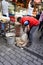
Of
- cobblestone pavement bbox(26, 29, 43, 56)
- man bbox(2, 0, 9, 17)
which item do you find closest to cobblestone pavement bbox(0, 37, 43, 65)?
cobblestone pavement bbox(26, 29, 43, 56)

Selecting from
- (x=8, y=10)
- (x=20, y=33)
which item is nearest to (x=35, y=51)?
(x=20, y=33)

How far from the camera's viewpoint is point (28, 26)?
18.1 ft

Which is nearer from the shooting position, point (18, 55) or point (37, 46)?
point (18, 55)

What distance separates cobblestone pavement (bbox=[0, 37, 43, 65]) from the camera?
15.1 ft

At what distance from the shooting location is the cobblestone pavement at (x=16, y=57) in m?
4.61

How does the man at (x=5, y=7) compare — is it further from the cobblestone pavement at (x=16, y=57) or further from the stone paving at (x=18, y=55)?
the cobblestone pavement at (x=16, y=57)

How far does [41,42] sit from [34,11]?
3185 millimetres

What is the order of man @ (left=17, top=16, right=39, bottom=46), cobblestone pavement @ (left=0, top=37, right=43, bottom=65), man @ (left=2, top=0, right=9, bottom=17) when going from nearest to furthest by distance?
cobblestone pavement @ (left=0, top=37, right=43, bottom=65) < man @ (left=17, top=16, right=39, bottom=46) < man @ (left=2, top=0, right=9, bottom=17)

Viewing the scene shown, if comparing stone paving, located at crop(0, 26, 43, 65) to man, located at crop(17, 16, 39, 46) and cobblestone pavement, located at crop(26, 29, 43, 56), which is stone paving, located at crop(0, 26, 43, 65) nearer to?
cobblestone pavement, located at crop(26, 29, 43, 56)

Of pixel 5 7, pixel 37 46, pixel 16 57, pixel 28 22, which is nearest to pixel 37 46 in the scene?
pixel 37 46

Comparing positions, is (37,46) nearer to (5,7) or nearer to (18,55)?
(18,55)

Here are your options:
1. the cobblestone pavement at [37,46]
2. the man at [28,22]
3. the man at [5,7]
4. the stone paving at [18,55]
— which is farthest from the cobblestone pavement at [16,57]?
the man at [5,7]

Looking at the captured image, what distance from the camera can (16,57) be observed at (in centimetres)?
492

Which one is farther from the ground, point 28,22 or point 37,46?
point 28,22
